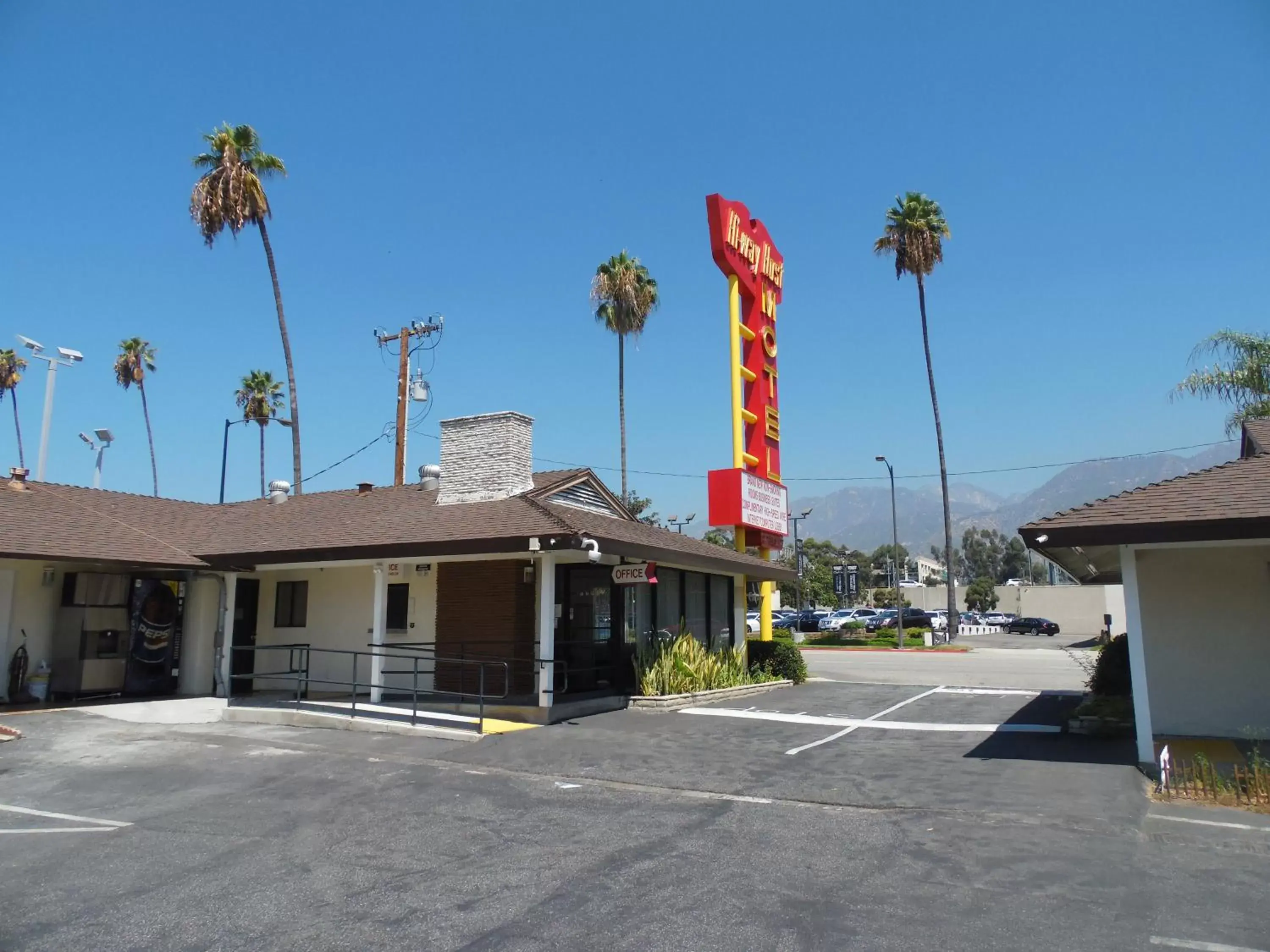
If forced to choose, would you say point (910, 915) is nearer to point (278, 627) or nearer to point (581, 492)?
point (581, 492)

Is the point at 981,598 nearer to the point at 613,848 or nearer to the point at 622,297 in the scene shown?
the point at 622,297

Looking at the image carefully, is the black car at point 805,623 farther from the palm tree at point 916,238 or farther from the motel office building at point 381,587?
the motel office building at point 381,587

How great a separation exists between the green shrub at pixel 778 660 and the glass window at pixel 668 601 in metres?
3.89

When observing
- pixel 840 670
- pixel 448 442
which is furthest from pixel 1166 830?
pixel 840 670

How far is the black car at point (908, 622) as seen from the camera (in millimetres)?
57375

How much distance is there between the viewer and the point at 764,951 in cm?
490

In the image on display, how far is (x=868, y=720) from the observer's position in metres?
14.5

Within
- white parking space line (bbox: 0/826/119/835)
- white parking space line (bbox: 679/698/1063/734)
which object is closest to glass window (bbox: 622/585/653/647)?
white parking space line (bbox: 679/698/1063/734)

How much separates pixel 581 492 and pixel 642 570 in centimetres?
383

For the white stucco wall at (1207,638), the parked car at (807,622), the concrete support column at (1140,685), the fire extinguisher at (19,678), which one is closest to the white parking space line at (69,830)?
the fire extinguisher at (19,678)

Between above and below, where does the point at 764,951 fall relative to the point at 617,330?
below

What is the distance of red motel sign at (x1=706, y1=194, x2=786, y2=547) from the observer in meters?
21.7

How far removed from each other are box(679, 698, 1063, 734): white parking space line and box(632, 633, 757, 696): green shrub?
0.63m

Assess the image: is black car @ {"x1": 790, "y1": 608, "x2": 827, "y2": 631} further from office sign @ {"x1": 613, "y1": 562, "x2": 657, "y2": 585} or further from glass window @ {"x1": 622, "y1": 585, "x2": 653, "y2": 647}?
office sign @ {"x1": 613, "y1": 562, "x2": 657, "y2": 585}
